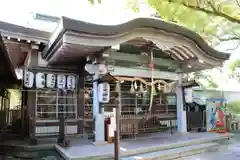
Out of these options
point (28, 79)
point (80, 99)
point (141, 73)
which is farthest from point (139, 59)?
point (28, 79)

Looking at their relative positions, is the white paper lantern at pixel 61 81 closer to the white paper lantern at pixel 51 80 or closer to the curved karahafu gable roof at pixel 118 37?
the white paper lantern at pixel 51 80

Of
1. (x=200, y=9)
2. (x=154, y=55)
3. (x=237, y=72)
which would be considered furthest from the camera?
(x=237, y=72)

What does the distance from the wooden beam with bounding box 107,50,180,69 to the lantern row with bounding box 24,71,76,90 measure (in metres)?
2.04

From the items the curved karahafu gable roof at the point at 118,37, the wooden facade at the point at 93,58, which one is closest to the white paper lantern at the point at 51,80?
the wooden facade at the point at 93,58

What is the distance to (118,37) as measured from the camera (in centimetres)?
754

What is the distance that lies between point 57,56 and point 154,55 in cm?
407

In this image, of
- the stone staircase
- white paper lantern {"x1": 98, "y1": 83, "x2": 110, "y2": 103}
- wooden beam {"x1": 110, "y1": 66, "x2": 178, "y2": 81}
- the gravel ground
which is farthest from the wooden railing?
the gravel ground

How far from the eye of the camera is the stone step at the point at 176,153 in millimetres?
6992

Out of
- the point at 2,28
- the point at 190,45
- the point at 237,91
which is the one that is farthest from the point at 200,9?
the point at 237,91

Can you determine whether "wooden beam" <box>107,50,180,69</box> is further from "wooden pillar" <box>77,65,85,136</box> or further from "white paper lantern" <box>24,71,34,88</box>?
"white paper lantern" <box>24,71,34,88</box>

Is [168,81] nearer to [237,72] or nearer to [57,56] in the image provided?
[57,56]

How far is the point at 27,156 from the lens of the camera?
7.84 metres

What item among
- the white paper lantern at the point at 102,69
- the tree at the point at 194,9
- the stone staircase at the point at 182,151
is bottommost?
the stone staircase at the point at 182,151

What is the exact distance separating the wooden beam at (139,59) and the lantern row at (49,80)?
204cm
